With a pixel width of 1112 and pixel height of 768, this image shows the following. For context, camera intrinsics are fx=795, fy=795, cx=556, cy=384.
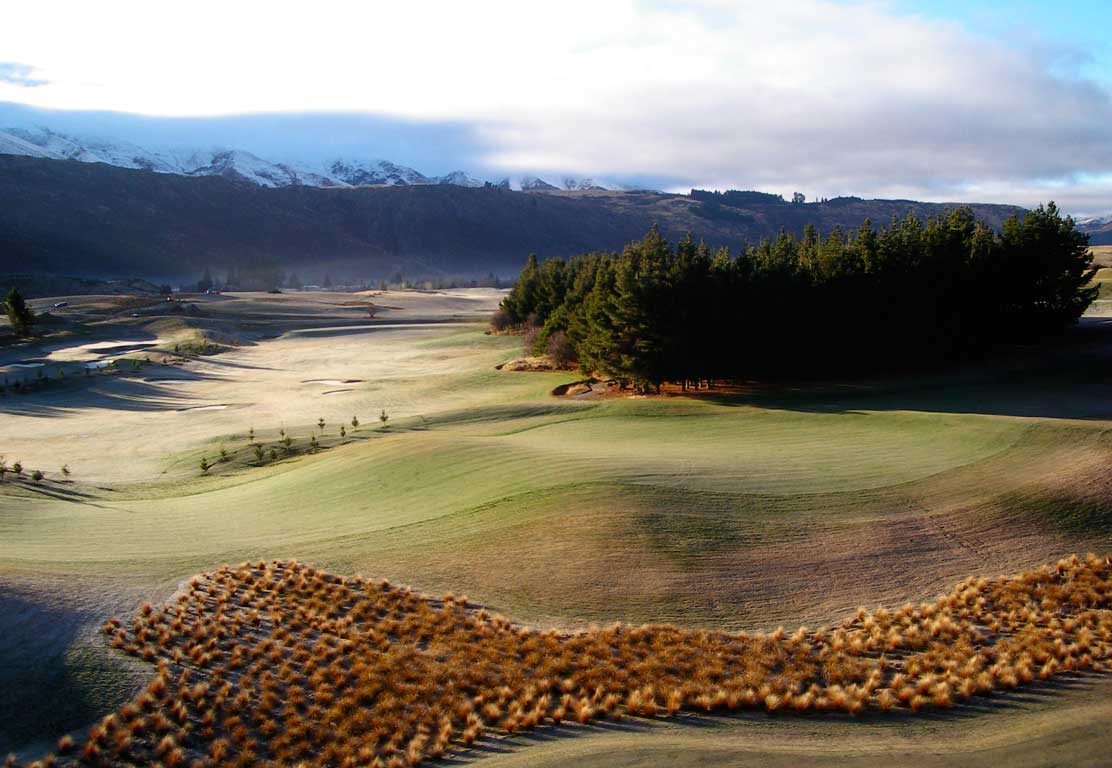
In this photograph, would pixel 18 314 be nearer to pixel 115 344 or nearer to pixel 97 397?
pixel 115 344

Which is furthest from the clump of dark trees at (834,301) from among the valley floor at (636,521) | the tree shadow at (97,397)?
the tree shadow at (97,397)

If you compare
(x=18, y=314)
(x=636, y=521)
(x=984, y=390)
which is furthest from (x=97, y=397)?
(x=984, y=390)

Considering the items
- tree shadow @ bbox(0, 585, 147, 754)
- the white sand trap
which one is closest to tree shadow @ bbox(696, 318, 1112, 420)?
tree shadow @ bbox(0, 585, 147, 754)

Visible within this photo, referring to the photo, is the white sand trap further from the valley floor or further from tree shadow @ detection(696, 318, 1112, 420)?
tree shadow @ detection(696, 318, 1112, 420)

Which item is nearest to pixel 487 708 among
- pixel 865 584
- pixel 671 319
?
pixel 865 584

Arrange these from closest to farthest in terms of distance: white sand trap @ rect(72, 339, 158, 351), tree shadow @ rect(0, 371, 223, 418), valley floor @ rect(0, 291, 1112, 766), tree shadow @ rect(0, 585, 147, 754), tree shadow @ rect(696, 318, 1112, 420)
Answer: tree shadow @ rect(0, 585, 147, 754), valley floor @ rect(0, 291, 1112, 766), tree shadow @ rect(696, 318, 1112, 420), tree shadow @ rect(0, 371, 223, 418), white sand trap @ rect(72, 339, 158, 351)

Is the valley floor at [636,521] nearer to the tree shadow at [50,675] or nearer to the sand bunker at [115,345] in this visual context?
the tree shadow at [50,675]
